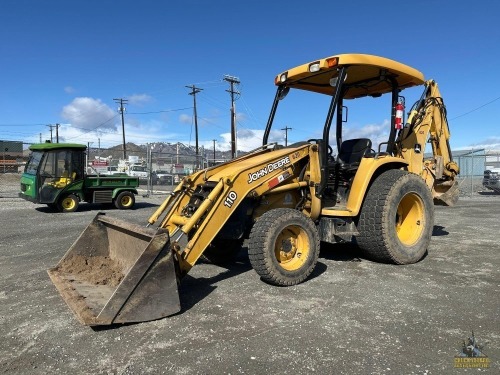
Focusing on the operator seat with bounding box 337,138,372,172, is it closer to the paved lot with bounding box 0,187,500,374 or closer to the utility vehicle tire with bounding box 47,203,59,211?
the paved lot with bounding box 0,187,500,374

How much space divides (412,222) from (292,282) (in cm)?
254

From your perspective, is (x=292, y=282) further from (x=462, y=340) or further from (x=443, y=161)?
(x=443, y=161)

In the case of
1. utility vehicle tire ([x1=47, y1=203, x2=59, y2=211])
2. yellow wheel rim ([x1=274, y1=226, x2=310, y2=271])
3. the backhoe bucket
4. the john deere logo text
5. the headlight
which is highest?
the headlight

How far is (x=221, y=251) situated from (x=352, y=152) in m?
2.60

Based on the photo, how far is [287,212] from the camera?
4.94 m

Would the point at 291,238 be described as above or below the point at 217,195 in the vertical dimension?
below

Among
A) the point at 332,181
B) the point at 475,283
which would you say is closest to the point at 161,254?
the point at 332,181

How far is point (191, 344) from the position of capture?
347 cm

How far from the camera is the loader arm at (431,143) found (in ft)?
Result: 22.3

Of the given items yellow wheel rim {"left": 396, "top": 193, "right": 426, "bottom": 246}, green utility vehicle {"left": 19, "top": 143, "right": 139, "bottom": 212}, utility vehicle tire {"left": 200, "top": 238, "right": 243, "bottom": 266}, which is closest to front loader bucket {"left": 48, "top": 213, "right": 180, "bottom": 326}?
utility vehicle tire {"left": 200, "top": 238, "right": 243, "bottom": 266}

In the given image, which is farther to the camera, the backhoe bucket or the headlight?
the backhoe bucket

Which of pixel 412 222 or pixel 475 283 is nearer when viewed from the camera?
pixel 475 283

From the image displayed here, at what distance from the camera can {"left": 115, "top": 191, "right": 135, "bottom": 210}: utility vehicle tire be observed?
14376mm

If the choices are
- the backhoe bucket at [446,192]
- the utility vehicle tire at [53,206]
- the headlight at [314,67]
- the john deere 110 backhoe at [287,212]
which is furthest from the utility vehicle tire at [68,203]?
the backhoe bucket at [446,192]
